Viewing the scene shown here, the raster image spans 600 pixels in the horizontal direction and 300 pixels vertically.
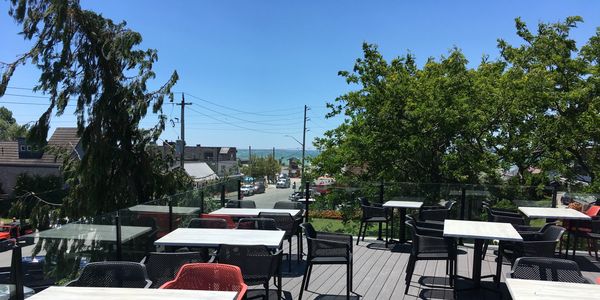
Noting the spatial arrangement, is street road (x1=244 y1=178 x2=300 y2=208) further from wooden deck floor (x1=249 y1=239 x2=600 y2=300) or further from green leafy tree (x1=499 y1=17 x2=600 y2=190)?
green leafy tree (x1=499 y1=17 x2=600 y2=190)

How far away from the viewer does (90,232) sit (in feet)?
15.5

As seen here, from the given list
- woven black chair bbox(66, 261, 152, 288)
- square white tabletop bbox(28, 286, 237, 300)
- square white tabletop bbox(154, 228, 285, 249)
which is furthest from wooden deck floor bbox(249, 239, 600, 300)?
square white tabletop bbox(28, 286, 237, 300)

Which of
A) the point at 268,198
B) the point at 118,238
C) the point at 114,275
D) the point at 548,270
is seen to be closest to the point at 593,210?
the point at 548,270

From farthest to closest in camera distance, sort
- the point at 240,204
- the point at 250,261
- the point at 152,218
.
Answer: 1. the point at 240,204
2. the point at 152,218
3. the point at 250,261

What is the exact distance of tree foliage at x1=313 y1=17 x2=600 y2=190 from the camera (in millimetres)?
12289

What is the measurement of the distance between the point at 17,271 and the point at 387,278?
13.3 feet

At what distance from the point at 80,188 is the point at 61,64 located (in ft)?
10.2

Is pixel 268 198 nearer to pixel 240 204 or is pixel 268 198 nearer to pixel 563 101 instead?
pixel 240 204

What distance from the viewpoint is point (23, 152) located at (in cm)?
3341

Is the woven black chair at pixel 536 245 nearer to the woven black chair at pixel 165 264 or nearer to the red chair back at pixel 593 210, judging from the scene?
the red chair back at pixel 593 210

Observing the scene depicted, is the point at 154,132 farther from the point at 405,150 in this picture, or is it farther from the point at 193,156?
the point at 193,156

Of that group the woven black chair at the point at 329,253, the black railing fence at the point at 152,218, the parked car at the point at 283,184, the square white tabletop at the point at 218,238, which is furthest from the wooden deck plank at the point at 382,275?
the parked car at the point at 283,184

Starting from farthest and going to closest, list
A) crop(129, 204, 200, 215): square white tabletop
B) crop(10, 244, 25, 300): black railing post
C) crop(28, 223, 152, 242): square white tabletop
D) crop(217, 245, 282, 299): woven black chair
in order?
crop(129, 204, 200, 215): square white tabletop, crop(28, 223, 152, 242): square white tabletop, crop(217, 245, 282, 299): woven black chair, crop(10, 244, 25, 300): black railing post

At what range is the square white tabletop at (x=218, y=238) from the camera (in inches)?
166
